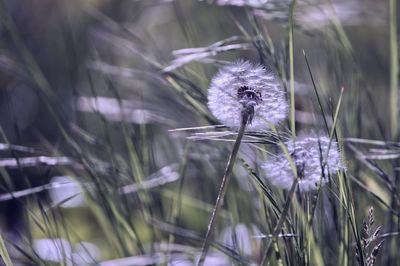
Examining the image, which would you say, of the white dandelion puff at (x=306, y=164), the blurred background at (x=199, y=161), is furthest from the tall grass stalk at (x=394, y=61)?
the white dandelion puff at (x=306, y=164)

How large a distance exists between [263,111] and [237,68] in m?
0.05

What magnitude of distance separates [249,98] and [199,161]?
0.41 metres

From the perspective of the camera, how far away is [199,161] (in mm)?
1021

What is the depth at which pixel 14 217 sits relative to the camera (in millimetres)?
1270

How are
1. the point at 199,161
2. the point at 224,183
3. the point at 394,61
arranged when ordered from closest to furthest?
the point at 224,183 < the point at 394,61 < the point at 199,161

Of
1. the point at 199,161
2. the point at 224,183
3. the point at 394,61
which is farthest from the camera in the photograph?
the point at 199,161

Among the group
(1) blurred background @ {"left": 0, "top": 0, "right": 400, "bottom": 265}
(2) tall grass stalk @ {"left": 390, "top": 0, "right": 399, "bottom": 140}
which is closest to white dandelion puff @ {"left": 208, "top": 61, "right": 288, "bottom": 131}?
(1) blurred background @ {"left": 0, "top": 0, "right": 400, "bottom": 265}

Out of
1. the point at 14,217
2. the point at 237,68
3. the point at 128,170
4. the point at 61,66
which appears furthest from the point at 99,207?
the point at 61,66

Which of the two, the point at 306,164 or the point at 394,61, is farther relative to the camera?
the point at 394,61

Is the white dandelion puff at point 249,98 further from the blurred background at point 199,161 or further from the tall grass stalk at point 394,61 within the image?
the tall grass stalk at point 394,61

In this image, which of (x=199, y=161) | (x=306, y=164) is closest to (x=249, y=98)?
(x=306, y=164)

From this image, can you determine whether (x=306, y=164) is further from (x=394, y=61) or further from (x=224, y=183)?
(x=394, y=61)

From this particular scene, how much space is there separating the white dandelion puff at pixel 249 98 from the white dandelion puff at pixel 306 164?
32 millimetres

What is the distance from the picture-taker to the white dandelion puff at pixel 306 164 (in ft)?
2.05
